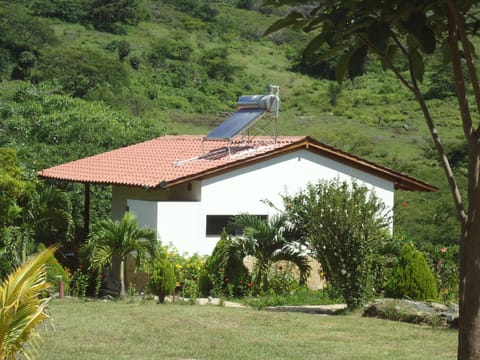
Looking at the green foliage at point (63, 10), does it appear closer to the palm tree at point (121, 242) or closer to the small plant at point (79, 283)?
the small plant at point (79, 283)

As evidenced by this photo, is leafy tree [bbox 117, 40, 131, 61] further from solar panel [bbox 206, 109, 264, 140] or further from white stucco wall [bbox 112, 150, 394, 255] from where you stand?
solar panel [bbox 206, 109, 264, 140]

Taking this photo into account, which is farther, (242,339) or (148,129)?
(148,129)

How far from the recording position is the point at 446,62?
5.62 m

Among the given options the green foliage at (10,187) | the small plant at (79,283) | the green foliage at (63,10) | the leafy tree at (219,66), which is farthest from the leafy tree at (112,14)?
the small plant at (79,283)

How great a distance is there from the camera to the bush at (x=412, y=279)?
17.5m

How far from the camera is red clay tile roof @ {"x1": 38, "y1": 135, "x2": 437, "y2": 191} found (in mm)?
21047

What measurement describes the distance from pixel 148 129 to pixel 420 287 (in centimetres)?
1600

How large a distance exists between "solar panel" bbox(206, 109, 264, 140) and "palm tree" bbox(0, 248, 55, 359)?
14.9 metres

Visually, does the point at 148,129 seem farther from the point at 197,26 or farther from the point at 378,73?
the point at 197,26

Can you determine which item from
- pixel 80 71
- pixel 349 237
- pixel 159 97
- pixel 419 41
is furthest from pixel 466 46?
pixel 159 97

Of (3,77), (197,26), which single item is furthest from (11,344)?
(197,26)

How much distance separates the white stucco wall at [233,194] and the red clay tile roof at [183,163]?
0.28 meters

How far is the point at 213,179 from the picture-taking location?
21203 mm

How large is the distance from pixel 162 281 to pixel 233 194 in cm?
447
